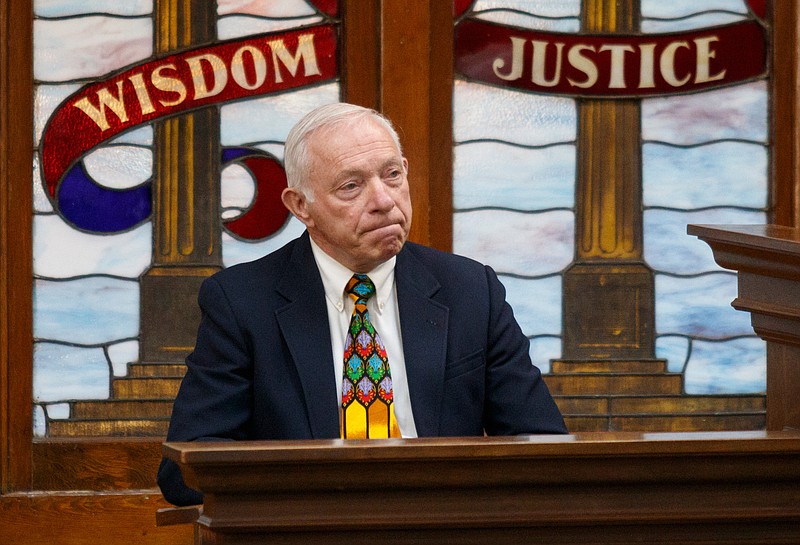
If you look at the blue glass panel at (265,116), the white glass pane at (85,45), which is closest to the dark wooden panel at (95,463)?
the blue glass panel at (265,116)

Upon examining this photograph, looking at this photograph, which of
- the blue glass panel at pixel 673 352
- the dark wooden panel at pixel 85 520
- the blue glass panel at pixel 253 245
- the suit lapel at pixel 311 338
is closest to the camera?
the suit lapel at pixel 311 338

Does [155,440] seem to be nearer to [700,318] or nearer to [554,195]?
[554,195]

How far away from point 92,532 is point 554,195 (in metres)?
1.62

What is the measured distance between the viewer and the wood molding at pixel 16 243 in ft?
10.5

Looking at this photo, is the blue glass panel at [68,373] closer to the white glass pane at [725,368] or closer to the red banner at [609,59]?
the red banner at [609,59]

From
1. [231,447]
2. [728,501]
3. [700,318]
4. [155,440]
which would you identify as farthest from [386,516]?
[700,318]

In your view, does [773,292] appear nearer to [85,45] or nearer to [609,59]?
Result: [609,59]

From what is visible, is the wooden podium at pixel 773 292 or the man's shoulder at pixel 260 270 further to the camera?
the man's shoulder at pixel 260 270

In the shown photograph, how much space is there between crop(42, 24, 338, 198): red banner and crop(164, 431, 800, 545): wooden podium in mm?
2030

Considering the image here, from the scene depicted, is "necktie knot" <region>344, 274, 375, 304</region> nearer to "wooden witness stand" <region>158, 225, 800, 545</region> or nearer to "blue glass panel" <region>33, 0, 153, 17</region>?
"wooden witness stand" <region>158, 225, 800, 545</region>

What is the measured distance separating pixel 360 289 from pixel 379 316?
0.21 ft

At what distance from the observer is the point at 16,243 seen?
10.5ft

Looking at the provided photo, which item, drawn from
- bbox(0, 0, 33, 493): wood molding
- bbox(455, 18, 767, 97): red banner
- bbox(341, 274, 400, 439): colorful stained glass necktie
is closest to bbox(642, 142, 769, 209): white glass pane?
bbox(455, 18, 767, 97): red banner

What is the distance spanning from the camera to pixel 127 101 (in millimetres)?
3279
